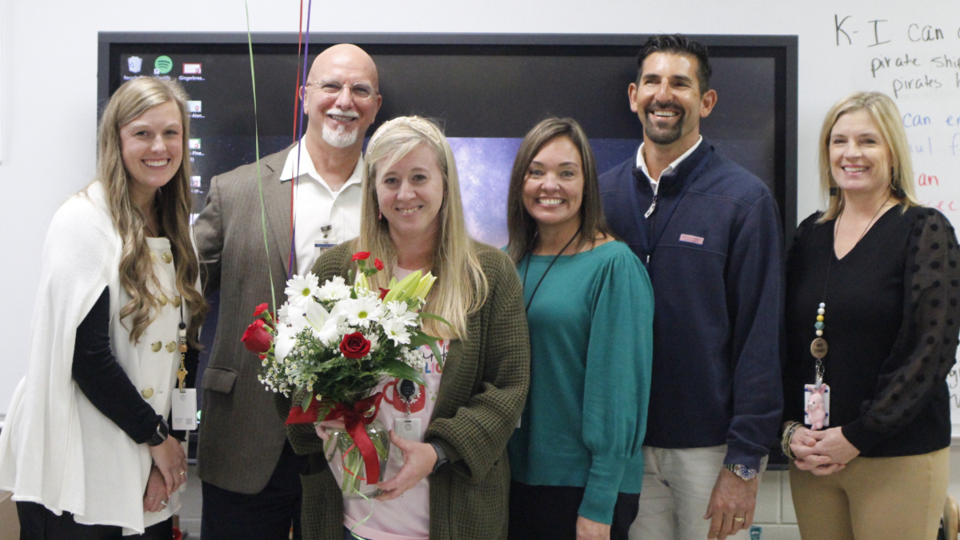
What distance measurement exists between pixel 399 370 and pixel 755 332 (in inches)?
43.0

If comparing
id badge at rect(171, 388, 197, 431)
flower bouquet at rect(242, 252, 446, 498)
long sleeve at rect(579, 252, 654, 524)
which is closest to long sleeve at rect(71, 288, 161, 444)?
id badge at rect(171, 388, 197, 431)

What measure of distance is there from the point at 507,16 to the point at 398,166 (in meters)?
1.47

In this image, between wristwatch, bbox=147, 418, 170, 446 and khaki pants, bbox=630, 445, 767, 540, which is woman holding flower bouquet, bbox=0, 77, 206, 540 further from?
khaki pants, bbox=630, 445, 767, 540

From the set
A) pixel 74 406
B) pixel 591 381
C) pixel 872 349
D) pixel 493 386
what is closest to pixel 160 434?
pixel 74 406

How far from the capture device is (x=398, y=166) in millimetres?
1636

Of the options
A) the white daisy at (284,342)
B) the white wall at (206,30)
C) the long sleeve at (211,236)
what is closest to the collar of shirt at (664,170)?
the white wall at (206,30)

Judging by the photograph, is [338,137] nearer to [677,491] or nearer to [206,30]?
[206,30]

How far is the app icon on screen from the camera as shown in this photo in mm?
2662

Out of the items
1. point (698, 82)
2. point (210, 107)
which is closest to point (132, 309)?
point (210, 107)

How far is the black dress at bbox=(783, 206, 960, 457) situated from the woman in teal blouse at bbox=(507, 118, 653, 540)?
58 centimetres

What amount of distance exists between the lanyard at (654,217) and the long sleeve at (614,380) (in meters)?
0.25

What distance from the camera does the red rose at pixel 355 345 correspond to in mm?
1266

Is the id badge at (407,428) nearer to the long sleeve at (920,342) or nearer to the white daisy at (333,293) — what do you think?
the white daisy at (333,293)

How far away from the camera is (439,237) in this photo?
5.68ft
